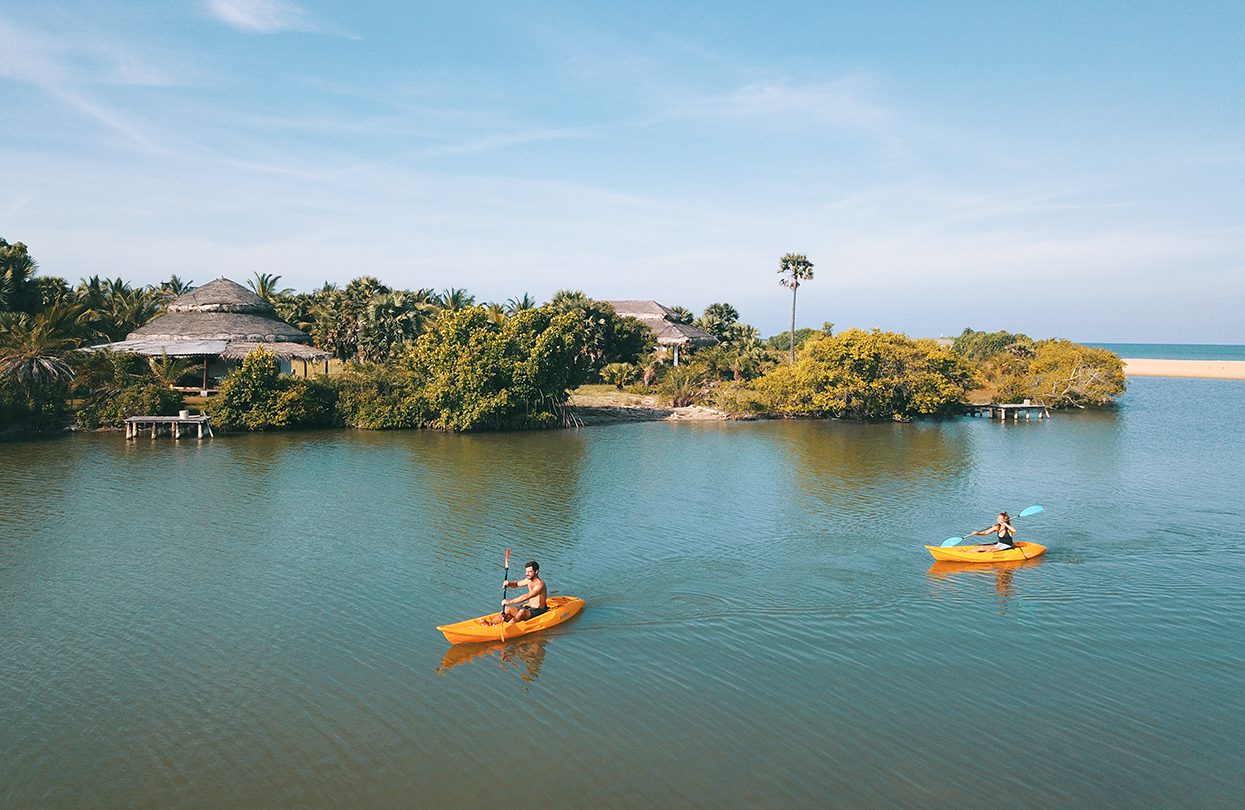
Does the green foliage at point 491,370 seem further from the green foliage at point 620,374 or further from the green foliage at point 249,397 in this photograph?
the green foliage at point 620,374

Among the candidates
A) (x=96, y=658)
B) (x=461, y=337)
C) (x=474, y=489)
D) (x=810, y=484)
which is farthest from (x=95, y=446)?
(x=810, y=484)

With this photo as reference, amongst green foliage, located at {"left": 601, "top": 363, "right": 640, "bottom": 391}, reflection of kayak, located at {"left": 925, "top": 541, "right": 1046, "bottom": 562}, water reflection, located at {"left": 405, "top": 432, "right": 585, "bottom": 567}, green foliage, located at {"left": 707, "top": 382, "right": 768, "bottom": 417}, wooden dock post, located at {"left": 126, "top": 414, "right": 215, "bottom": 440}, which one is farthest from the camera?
green foliage, located at {"left": 601, "top": 363, "right": 640, "bottom": 391}

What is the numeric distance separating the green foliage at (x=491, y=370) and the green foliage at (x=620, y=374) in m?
15.7

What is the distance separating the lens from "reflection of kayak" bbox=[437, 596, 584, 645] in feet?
53.7

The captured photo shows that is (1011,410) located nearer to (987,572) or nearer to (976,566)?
(976,566)

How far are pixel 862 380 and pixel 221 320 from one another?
3911cm

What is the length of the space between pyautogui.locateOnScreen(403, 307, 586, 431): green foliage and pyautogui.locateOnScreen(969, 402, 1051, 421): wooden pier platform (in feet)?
94.4

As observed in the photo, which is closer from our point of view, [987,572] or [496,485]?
[987,572]

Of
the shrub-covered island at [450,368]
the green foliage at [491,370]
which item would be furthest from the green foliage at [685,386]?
the green foliage at [491,370]

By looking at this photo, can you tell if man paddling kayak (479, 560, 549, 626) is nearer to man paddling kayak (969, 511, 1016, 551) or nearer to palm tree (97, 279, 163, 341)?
man paddling kayak (969, 511, 1016, 551)

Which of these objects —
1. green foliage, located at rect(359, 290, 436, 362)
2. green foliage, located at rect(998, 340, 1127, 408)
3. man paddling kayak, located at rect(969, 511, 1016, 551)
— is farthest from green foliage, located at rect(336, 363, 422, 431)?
green foliage, located at rect(998, 340, 1127, 408)

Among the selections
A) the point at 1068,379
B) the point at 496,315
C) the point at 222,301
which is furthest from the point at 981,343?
the point at 222,301

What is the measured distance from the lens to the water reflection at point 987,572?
20.4 meters

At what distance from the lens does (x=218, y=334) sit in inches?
1967
